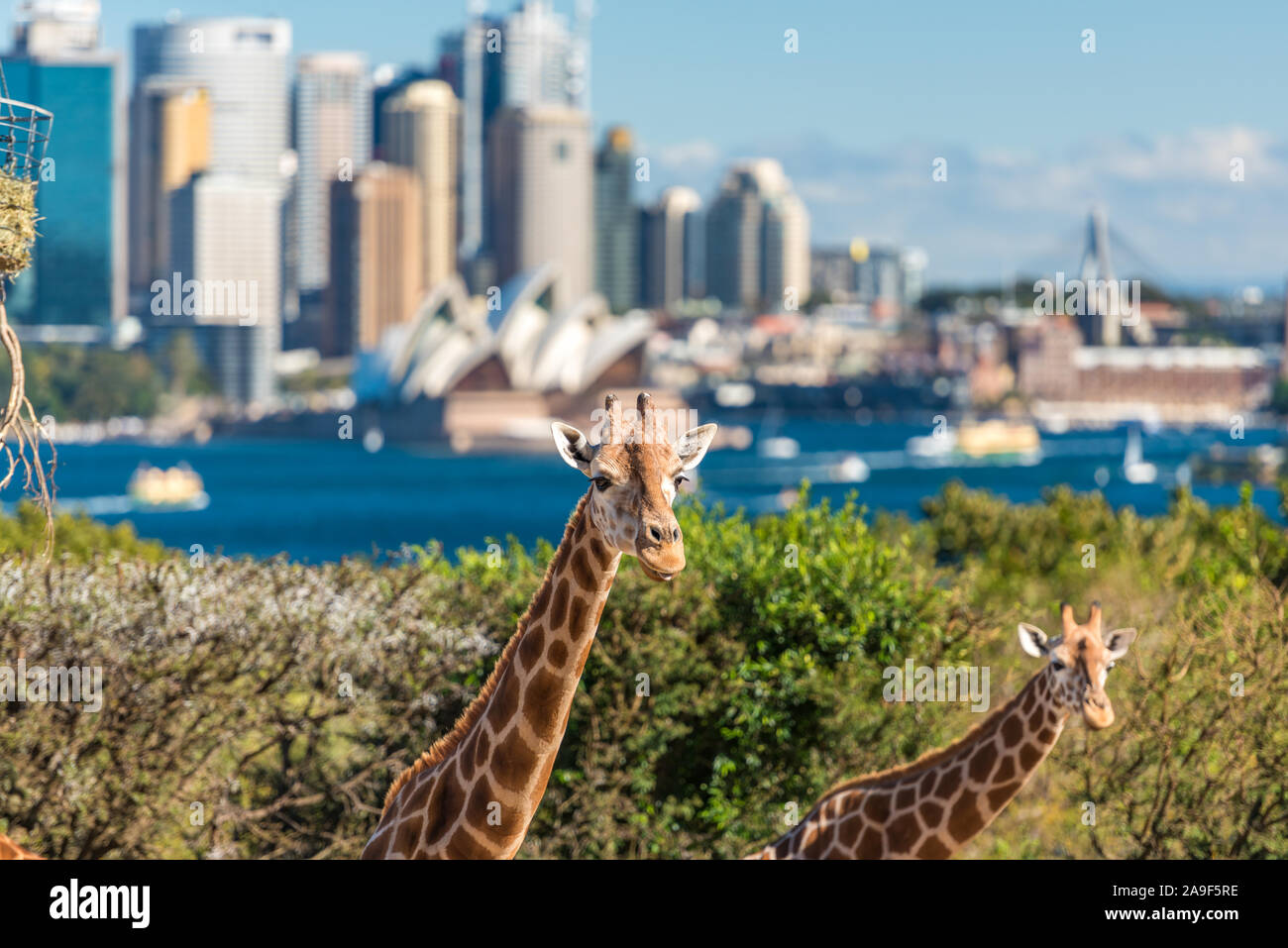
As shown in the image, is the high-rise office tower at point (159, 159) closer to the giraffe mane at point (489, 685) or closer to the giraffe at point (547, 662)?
the giraffe mane at point (489, 685)

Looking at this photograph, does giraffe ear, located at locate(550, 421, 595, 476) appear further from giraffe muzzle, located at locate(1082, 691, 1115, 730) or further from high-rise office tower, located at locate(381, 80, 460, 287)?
high-rise office tower, located at locate(381, 80, 460, 287)

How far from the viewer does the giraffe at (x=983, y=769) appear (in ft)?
23.8

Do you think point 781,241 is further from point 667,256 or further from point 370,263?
point 370,263

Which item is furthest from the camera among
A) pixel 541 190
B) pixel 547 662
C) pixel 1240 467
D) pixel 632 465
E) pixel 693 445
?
pixel 541 190

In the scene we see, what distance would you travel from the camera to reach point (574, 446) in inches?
212

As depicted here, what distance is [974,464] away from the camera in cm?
12256

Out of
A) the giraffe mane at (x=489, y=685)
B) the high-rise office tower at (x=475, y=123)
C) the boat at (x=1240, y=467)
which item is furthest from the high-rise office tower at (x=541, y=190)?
the giraffe mane at (x=489, y=685)

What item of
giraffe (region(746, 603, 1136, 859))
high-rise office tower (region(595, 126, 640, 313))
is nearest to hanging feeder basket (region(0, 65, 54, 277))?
giraffe (region(746, 603, 1136, 859))

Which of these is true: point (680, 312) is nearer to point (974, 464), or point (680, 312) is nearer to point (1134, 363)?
point (1134, 363)

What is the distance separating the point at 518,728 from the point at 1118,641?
9.56ft

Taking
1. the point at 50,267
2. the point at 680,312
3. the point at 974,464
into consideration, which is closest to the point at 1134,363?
the point at 974,464

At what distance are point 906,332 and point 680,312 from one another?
1053 inches

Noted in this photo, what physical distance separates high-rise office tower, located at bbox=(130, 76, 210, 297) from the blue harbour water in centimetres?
2467

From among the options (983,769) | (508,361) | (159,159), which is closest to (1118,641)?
(983,769)
